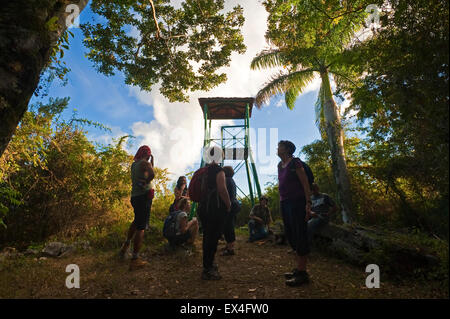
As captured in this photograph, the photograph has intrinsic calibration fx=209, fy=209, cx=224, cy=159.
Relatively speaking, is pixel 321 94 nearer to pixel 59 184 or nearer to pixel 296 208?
pixel 296 208

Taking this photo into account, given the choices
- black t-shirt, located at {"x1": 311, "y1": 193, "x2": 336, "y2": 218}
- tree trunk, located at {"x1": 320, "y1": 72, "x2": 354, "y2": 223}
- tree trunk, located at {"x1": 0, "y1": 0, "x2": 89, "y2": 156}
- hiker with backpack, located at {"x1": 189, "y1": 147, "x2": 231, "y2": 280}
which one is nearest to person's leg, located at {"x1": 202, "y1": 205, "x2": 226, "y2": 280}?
hiker with backpack, located at {"x1": 189, "y1": 147, "x2": 231, "y2": 280}

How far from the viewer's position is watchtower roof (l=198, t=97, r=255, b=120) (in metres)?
8.25

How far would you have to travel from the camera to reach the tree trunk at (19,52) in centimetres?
192

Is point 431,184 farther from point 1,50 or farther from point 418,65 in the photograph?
point 1,50

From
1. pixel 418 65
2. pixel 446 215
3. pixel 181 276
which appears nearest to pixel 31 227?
pixel 181 276

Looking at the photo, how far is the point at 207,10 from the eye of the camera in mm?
6930

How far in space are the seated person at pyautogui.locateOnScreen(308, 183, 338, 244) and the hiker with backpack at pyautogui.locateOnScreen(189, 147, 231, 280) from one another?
2602 millimetres

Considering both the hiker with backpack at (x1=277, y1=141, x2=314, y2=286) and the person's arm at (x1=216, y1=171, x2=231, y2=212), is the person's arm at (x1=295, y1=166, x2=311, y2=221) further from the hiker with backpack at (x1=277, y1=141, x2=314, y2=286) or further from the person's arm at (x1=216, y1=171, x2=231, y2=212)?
the person's arm at (x1=216, y1=171, x2=231, y2=212)

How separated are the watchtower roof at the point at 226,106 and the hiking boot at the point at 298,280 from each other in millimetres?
6631

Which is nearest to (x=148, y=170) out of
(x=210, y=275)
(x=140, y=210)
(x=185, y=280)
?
(x=140, y=210)

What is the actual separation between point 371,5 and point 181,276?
18.1ft

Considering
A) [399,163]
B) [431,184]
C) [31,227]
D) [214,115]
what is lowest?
[31,227]

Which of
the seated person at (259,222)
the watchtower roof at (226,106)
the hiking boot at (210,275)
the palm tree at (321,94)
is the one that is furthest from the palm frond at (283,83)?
the hiking boot at (210,275)

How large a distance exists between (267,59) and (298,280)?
10122 mm
